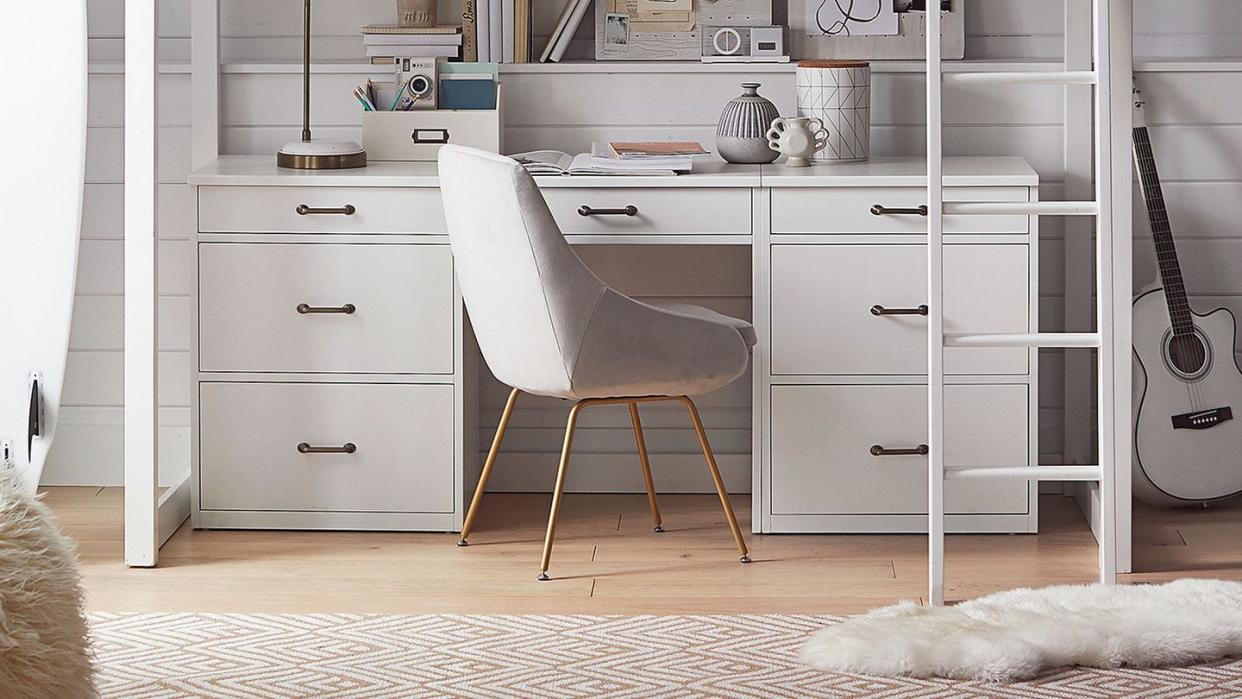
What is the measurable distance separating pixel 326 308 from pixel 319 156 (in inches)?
13.9

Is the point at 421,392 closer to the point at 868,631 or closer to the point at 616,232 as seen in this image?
the point at 616,232

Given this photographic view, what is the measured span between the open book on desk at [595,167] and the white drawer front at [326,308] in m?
0.28

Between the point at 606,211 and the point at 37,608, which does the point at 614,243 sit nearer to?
the point at 606,211

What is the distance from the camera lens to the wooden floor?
9.09ft

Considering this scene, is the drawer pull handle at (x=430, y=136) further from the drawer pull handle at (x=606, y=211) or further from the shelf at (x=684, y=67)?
the drawer pull handle at (x=606, y=211)

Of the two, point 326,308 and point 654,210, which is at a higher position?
point 654,210

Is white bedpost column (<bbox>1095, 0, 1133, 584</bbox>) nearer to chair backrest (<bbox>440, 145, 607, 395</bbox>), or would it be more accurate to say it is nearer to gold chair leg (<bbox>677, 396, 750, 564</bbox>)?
gold chair leg (<bbox>677, 396, 750, 564</bbox>)

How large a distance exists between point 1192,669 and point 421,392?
5.23 ft

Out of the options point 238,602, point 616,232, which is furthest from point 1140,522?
point 238,602

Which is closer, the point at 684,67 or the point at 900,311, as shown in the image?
the point at 900,311

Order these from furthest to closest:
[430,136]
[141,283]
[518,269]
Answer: [430,136]
[141,283]
[518,269]

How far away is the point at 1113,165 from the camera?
272 cm

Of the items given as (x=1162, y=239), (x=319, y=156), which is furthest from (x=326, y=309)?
(x=1162, y=239)

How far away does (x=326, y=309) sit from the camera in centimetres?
313
